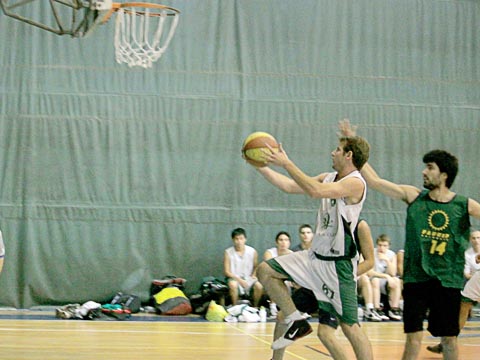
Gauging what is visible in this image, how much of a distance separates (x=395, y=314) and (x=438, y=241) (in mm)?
5862

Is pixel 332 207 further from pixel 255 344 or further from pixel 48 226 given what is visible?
pixel 48 226

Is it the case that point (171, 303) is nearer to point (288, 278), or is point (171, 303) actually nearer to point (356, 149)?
point (288, 278)

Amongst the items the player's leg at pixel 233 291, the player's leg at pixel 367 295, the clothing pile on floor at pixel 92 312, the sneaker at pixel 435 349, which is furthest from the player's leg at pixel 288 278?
the player's leg at pixel 367 295

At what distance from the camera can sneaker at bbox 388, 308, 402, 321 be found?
468 inches

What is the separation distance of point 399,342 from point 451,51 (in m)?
5.90

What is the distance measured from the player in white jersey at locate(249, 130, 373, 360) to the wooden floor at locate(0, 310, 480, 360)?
1.89 metres

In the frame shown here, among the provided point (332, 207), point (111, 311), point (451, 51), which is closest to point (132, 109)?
point (111, 311)

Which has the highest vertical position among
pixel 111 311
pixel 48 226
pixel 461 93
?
pixel 461 93

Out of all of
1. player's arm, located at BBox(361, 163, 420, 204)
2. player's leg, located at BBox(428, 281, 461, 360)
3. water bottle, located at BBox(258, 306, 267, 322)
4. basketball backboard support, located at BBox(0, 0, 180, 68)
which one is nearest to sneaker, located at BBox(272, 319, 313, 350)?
player's leg, located at BBox(428, 281, 461, 360)

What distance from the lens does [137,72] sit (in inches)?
500

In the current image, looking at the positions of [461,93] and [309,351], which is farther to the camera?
[461,93]

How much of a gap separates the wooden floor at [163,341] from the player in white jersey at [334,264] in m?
1.89

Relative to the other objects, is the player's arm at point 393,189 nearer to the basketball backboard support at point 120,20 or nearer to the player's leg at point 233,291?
the basketball backboard support at point 120,20

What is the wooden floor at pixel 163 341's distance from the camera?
8.21m
